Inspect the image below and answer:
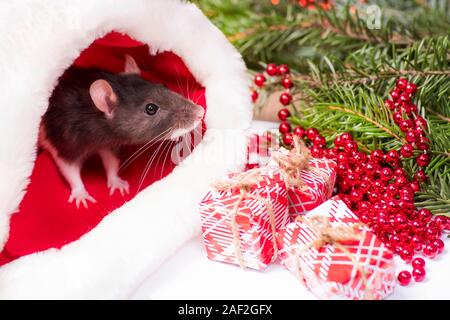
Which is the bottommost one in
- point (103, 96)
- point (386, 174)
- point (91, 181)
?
point (91, 181)

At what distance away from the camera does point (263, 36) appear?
131 centimetres

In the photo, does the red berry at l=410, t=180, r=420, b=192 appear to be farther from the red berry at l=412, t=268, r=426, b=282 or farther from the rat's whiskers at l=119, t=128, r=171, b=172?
the rat's whiskers at l=119, t=128, r=171, b=172

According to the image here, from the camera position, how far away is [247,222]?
757 mm

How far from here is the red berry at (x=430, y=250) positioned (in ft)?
2.65

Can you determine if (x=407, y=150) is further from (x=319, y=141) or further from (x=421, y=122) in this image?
(x=319, y=141)

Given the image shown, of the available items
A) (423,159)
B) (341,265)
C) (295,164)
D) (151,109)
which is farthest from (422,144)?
(151,109)

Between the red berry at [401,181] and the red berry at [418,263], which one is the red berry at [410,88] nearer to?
the red berry at [401,181]

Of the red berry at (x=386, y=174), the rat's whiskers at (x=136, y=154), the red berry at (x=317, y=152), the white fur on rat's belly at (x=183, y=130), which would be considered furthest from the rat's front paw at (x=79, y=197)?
the red berry at (x=386, y=174)

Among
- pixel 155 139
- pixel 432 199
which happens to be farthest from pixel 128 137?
pixel 432 199

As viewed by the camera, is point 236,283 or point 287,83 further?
point 287,83

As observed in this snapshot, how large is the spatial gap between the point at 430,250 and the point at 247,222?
0.30 meters

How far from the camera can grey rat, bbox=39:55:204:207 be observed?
0.98 meters

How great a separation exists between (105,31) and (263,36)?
0.61 m
